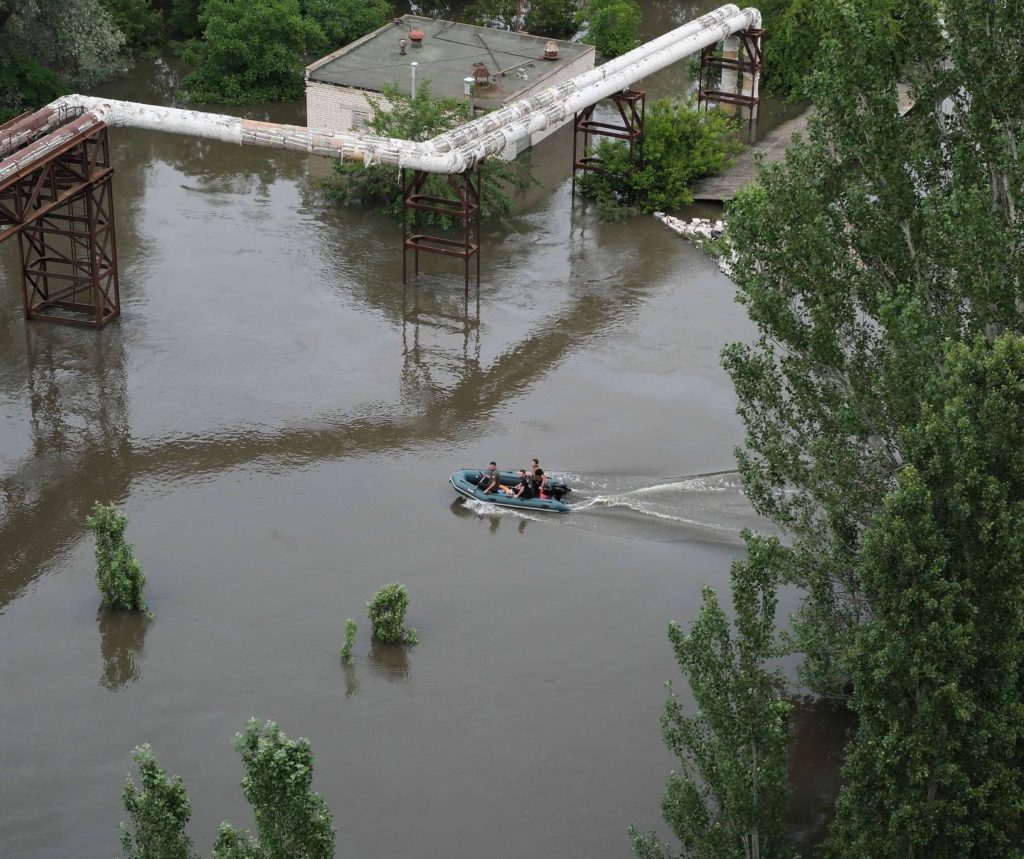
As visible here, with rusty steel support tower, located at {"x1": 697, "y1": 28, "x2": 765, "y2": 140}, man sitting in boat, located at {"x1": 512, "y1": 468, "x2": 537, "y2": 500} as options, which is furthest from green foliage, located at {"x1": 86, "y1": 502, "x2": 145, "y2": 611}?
rusty steel support tower, located at {"x1": 697, "y1": 28, "x2": 765, "y2": 140}

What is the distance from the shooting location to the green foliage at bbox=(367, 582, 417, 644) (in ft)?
91.7

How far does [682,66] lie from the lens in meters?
64.7

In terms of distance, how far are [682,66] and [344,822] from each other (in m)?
47.6

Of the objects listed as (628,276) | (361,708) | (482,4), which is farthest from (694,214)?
(361,708)

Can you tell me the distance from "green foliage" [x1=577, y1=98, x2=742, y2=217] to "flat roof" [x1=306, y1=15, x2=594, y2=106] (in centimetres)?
481

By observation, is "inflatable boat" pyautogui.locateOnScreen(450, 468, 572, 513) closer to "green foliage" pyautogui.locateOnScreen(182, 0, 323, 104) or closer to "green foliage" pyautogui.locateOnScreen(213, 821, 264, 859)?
"green foliage" pyautogui.locateOnScreen(213, 821, 264, 859)

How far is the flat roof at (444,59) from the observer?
2076 inches

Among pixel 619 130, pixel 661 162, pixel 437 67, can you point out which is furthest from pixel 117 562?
pixel 437 67

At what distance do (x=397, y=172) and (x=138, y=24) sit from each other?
21830mm

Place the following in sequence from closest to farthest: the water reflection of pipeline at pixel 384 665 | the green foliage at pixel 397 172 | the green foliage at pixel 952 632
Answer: the green foliage at pixel 952 632
the water reflection of pipeline at pixel 384 665
the green foliage at pixel 397 172

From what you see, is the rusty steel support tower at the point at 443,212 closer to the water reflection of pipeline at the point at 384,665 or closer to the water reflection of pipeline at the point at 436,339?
the water reflection of pipeline at the point at 436,339

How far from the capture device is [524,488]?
32781 millimetres

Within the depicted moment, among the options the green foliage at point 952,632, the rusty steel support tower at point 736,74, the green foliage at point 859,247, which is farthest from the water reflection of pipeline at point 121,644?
the rusty steel support tower at point 736,74

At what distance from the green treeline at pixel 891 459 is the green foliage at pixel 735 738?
1.5 inches
